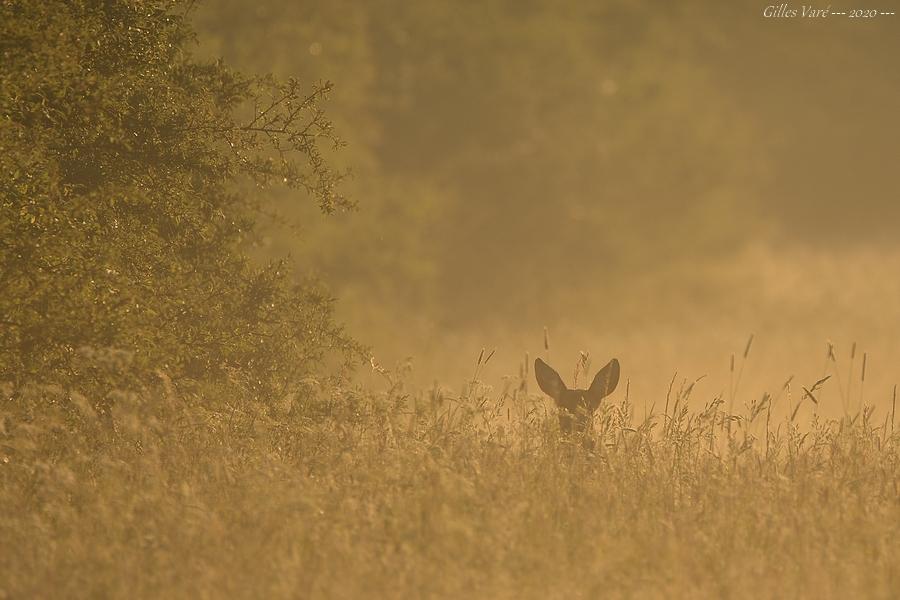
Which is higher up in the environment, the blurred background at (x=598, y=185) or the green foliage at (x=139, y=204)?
the blurred background at (x=598, y=185)

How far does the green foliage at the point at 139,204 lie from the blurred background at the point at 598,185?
5.39m

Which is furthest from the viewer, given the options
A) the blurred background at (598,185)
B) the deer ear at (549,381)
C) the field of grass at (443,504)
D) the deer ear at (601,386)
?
the blurred background at (598,185)

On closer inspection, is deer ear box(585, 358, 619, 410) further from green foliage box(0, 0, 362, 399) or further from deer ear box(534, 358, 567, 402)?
green foliage box(0, 0, 362, 399)

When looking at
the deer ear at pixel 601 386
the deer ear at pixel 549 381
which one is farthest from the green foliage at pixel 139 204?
the deer ear at pixel 601 386

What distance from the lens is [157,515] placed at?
6.52 metres

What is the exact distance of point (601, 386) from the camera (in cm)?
980

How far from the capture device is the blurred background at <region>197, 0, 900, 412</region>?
22203 mm

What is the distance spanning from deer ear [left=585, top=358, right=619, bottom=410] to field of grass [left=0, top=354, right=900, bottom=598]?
1.76ft

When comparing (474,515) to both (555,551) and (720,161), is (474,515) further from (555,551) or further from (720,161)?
(720,161)

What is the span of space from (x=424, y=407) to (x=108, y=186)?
3.44m

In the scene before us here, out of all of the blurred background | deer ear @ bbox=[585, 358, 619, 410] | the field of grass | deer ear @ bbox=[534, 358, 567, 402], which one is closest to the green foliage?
the field of grass

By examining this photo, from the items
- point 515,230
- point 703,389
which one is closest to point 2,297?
point 703,389

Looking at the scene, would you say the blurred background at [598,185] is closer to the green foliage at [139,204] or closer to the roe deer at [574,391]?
the green foliage at [139,204]

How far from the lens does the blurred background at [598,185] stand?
22.2 m
